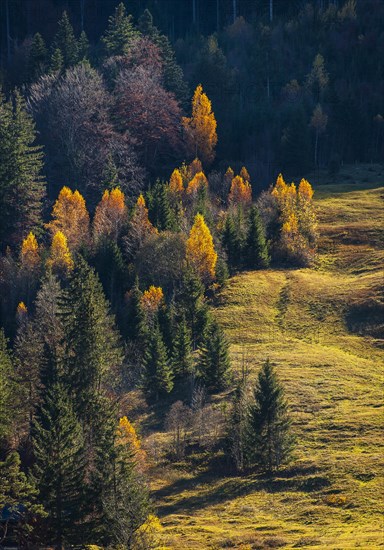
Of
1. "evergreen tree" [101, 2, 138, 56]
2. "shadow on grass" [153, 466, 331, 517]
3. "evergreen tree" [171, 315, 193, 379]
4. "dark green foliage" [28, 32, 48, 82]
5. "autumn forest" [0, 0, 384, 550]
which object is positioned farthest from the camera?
"evergreen tree" [101, 2, 138, 56]

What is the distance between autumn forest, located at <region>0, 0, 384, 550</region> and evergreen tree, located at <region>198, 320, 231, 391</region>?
0.60 feet

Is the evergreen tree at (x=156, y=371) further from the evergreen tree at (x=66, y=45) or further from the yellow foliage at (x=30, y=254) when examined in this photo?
the evergreen tree at (x=66, y=45)

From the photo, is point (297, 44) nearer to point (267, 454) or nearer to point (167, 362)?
point (167, 362)

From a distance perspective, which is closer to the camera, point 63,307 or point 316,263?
point 63,307

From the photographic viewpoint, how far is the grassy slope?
63094 mm

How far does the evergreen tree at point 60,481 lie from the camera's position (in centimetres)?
5959

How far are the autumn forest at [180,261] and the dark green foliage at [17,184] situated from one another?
0.80ft

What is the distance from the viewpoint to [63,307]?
77500 mm

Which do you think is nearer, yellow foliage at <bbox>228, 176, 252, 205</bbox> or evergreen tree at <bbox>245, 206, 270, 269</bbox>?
evergreen tree at <bbox>245, 206, 270, 269</bbox>

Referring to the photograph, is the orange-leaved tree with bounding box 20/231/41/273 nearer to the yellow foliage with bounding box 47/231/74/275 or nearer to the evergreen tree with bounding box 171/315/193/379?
the yellow foliage with bounding box 47/231/74/275

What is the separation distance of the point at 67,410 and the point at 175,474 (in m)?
14.3

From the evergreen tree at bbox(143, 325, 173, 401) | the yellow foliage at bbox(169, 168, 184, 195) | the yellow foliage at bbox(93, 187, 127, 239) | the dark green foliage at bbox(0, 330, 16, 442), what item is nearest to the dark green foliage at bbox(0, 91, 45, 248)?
the yellow foliage at bbox(93, 187, 127, 239)

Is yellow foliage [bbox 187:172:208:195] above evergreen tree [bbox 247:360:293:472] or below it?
above

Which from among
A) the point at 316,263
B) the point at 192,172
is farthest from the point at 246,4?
the point at 316,263
